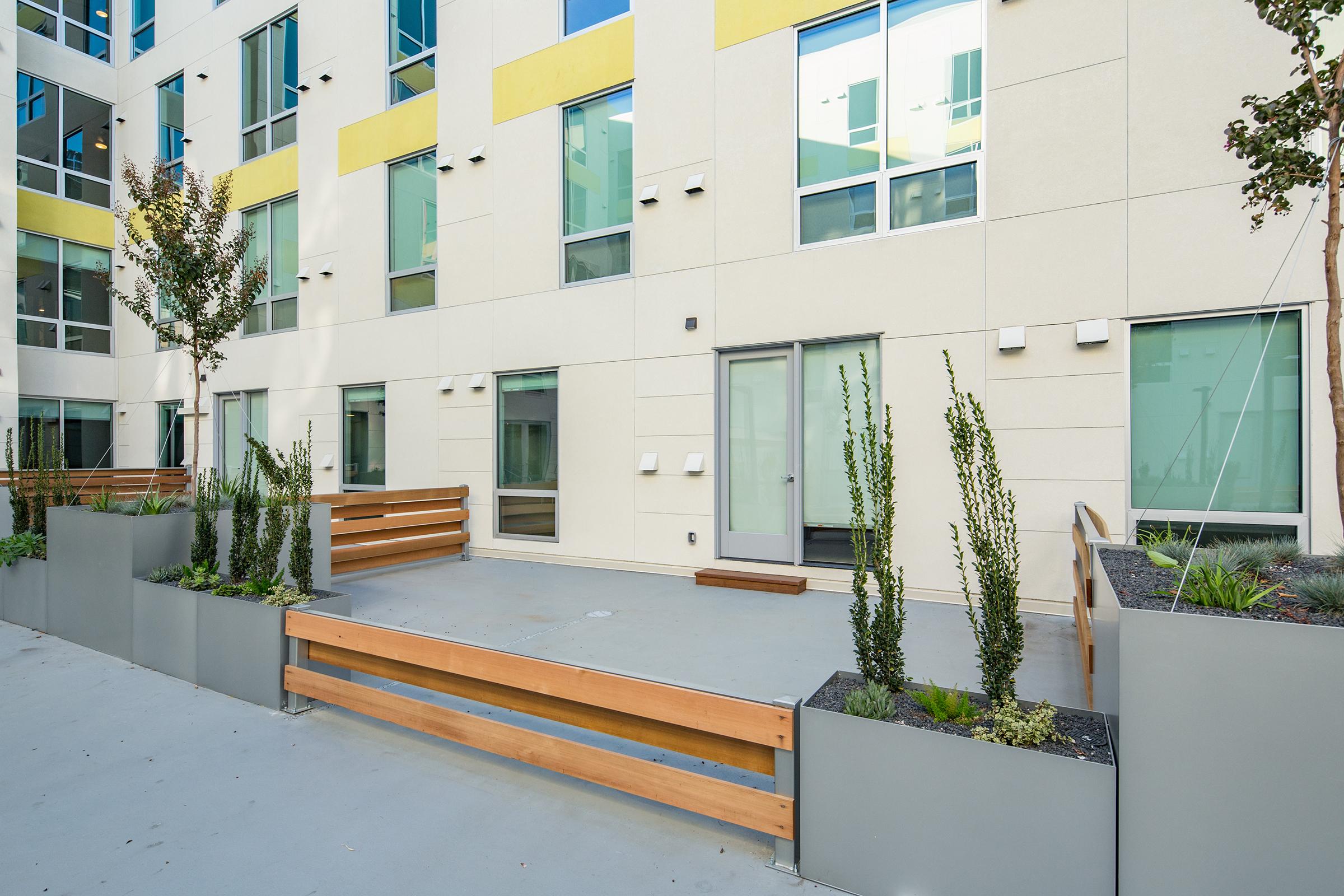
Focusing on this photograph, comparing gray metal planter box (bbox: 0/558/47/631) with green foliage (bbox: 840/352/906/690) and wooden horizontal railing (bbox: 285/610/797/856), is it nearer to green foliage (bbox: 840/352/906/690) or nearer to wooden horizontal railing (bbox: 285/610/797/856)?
wooden horizontal railing (bbox: 285/610/797/856)

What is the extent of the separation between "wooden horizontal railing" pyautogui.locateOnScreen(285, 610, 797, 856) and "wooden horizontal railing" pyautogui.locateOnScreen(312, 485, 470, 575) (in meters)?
3.37

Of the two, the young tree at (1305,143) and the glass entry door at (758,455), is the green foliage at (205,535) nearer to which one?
the glass entry door at (758,455)

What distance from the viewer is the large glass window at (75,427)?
11203mm

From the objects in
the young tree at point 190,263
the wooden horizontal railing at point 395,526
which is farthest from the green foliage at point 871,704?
the young tree at point 190,263

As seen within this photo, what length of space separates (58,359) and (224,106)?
519 centimetres

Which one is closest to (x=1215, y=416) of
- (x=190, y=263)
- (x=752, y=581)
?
(x=752, y=581)

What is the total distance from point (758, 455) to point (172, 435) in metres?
10.7

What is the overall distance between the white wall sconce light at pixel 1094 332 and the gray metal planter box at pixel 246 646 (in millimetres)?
5180

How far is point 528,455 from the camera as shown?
25.2ft

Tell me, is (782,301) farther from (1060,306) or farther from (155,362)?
(155,362)

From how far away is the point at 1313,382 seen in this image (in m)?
4.33

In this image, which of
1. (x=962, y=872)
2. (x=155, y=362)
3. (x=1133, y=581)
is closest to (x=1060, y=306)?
(x=1133, y=581)

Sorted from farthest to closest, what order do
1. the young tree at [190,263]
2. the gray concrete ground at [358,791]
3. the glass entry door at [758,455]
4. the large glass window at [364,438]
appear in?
the large glass window at [364,438] → the young tree at [190,263] → the glass entry door at [758,455] → the gray concrete ground at [358,791]

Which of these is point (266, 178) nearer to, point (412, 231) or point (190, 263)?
point (412, 231)
